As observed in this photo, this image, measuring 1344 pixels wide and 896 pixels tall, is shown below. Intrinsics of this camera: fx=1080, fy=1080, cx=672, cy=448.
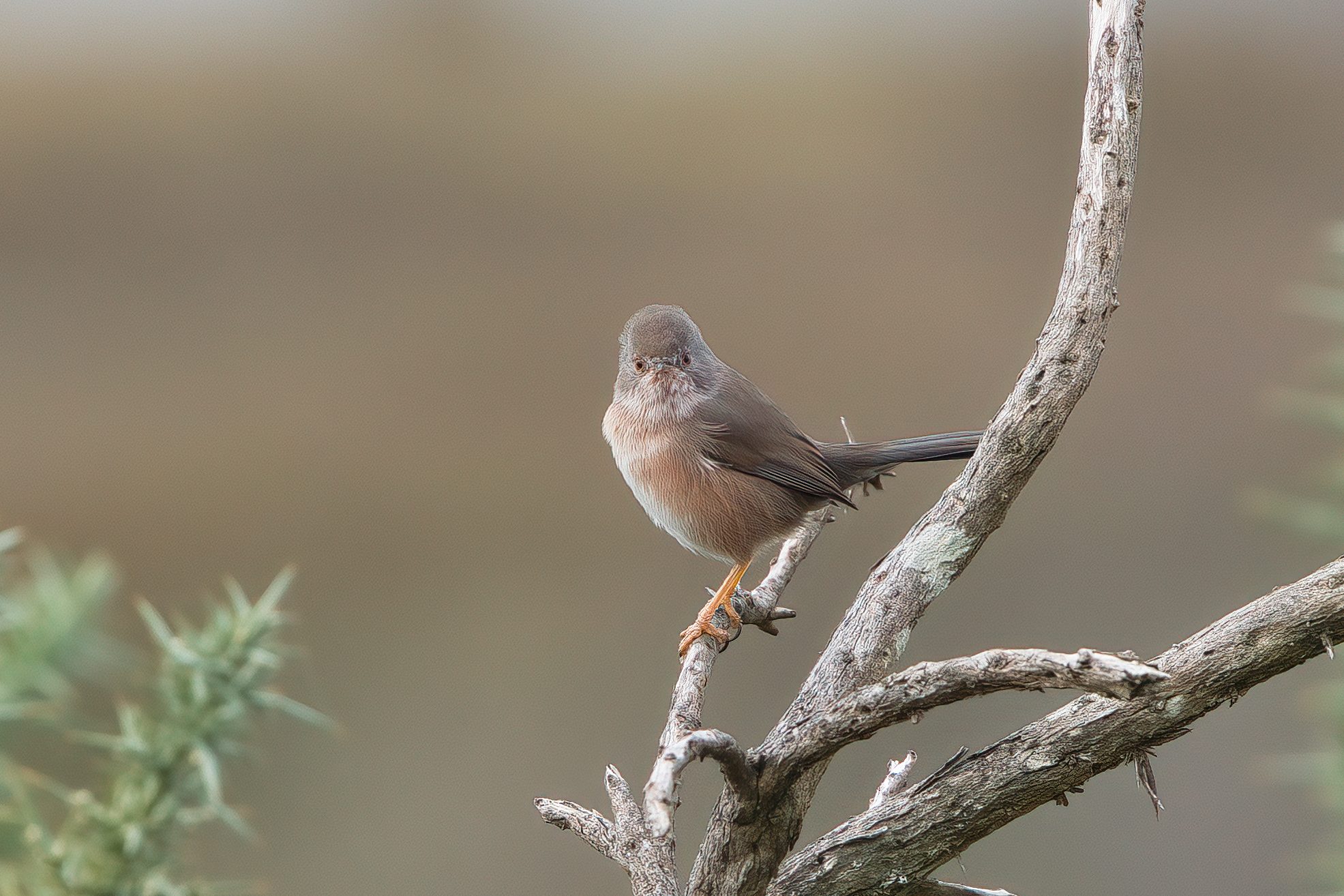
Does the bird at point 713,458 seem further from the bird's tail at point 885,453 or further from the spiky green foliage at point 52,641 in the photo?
the spiky green foliage at point 52,641

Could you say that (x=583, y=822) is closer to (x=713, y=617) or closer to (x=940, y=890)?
(x=940, y=890)

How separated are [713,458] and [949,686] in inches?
69.6

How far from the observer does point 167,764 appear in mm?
886

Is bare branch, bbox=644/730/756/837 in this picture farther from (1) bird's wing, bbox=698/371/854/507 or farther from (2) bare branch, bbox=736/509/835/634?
(1) bird's wing, bbox=698/371/854/507

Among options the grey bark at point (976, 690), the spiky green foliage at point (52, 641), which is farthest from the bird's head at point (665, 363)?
the spiky green foliage at point (52, 641)

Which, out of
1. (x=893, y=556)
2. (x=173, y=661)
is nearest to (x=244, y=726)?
(x=173, y=661)

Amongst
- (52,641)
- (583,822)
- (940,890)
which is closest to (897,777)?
(940,890)

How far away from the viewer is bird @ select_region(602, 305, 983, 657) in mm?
3174

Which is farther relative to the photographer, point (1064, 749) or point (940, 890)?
point (940, 890)

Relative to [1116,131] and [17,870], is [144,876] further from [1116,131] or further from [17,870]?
[1116,131]

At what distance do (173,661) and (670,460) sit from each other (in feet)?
7.79

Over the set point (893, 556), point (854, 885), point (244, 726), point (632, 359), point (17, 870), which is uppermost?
point (632, 359)

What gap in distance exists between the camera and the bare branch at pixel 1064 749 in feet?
5.26

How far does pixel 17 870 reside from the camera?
859 mm
